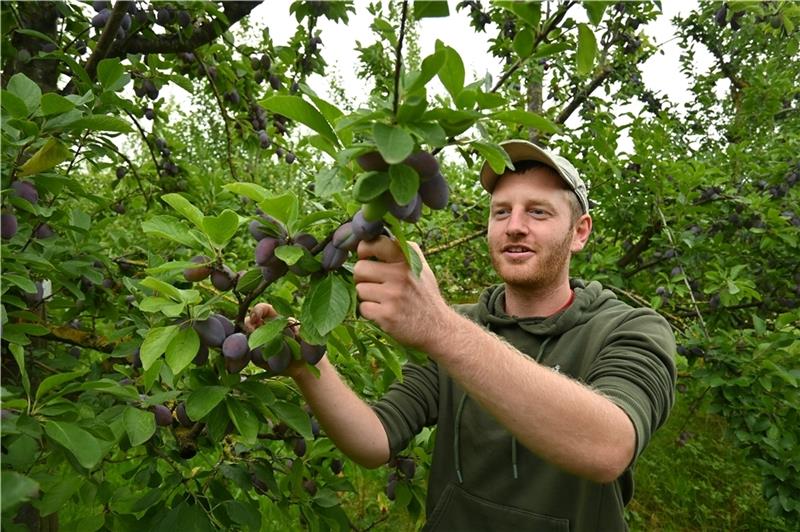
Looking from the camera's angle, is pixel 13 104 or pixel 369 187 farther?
pixel 13 104

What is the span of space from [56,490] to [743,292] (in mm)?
2312

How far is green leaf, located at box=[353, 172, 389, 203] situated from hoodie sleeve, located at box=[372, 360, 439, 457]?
99cm

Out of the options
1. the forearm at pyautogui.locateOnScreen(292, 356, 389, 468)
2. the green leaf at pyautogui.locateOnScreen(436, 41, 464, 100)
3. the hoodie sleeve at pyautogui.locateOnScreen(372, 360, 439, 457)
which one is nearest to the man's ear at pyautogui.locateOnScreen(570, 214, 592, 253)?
the hoodie sleeve at pyautogui.locateOnScreen(372, 360, 439, 457)

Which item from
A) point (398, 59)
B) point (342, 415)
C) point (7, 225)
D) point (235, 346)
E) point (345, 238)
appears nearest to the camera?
point (398, 59)

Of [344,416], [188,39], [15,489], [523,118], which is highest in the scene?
[188,39]

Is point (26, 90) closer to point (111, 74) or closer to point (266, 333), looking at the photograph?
point (111, 74)

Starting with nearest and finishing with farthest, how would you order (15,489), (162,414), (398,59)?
(15,489) < (398,59) < (162,414)

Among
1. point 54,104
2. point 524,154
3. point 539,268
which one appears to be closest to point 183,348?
point 54,104

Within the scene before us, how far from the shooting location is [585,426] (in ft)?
3.85

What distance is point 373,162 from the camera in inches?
34.6

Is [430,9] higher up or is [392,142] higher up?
[430,9]

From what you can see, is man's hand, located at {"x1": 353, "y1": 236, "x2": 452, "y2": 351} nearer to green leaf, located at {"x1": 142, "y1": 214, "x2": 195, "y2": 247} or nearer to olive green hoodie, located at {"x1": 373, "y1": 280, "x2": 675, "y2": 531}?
green leaf, located at {"x1": 142, "y1": 214, "x2": 195, "y2": 247}

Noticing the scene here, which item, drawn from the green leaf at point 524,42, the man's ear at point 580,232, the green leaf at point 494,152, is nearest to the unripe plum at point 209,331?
the green leaf at point 494,152

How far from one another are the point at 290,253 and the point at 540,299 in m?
1.11
